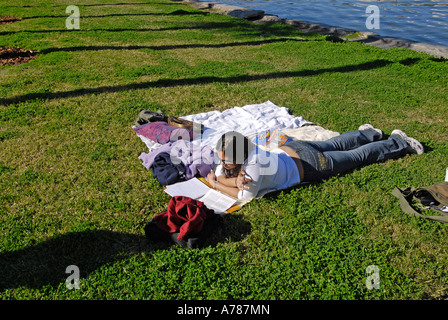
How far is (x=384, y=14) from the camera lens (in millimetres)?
20531

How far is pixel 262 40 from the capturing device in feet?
39.1

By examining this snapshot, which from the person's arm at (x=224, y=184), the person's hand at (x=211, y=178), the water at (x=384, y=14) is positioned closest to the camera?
the person's arm at (x=224, y=184)

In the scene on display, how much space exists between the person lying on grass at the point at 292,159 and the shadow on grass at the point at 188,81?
11.8 feet

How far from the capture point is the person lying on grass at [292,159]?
4017 mm

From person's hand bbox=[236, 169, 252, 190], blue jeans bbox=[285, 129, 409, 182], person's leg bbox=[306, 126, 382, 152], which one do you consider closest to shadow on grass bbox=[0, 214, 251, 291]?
person's hand bbox=[236, 169, 252, 190]

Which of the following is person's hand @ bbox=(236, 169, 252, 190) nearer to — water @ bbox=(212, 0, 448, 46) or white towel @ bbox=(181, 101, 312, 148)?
white towel @ bbox=(181, 101, 312, 148)

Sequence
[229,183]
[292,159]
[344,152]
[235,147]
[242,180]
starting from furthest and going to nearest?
[344,152] → [292,159] → [229,183] → [242,180] → [235,147]

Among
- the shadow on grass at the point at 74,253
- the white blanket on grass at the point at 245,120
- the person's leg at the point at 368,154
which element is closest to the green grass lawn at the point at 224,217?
the shadow on grass at the point at 74,253

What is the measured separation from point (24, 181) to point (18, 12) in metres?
15.3

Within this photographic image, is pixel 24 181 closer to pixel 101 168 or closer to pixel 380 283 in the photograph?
pixel 101 168

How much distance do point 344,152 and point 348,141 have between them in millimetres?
354

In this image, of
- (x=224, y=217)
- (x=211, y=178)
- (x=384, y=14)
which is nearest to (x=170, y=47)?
(x=211, y=178)

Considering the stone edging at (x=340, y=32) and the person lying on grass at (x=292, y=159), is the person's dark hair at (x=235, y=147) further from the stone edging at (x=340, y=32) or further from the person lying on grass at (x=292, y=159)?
the stone edging at (x=340, y=32)

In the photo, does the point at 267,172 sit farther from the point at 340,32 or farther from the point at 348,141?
the point at 340,32
